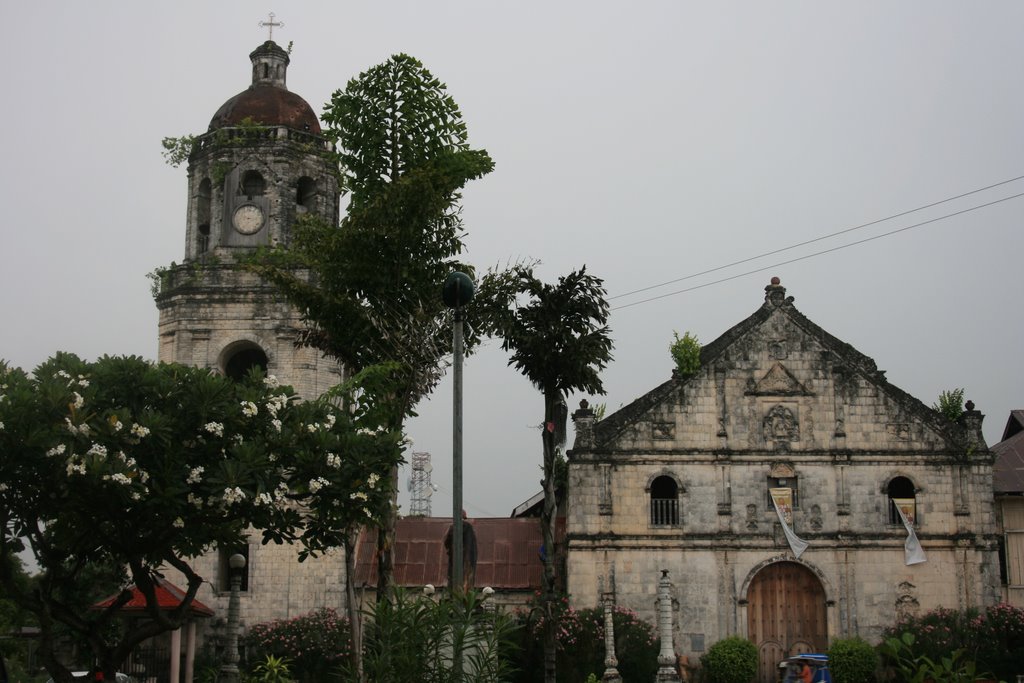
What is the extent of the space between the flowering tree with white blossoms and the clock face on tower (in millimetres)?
14207

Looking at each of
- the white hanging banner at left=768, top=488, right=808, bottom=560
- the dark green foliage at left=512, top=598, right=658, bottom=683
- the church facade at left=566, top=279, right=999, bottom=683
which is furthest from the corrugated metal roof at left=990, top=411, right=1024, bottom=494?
the dark green foliage at left=512, top=598, right=658, bottom=683

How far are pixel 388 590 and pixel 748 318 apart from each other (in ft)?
→ 49.1

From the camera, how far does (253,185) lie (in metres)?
34.8

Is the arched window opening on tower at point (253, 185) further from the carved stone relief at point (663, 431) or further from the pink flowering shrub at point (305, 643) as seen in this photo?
the carved stone relief at point (663, 431)

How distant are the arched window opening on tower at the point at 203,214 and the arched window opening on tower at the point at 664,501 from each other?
43.9ft

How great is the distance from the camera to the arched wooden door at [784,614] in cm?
3272

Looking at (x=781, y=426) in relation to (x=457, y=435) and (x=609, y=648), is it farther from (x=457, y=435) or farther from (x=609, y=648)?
(x=457, y=435)

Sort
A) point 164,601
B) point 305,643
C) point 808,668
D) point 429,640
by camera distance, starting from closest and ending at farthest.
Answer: point 429,640
point 808,668
point 164,601
point 305,643

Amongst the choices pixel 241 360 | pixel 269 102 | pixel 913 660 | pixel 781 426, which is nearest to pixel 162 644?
pixel 241 360

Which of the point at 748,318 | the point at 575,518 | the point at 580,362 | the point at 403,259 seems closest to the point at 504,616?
the point at 403,259

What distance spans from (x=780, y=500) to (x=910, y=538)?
10.9ft

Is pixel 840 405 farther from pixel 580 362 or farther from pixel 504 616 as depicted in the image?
pixel 504 616

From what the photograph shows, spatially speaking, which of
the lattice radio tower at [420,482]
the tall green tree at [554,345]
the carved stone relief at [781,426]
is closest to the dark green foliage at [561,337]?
the tall green tree at [554,345]

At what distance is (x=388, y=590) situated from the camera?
2308 centimetres
